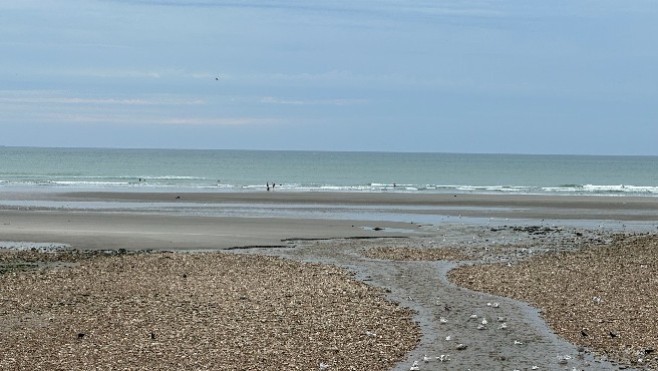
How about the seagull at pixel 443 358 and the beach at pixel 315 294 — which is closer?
the seagull at pixel 443 358

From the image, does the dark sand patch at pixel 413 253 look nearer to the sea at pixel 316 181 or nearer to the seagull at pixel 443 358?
the seagull at pixel 443 358

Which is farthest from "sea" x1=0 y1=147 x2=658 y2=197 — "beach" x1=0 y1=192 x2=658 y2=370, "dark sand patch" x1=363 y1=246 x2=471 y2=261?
"dark sand patch" x1=363 y1=246 x2=471 y2=261

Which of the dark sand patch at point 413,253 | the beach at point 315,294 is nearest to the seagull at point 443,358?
the beach at point 315,294

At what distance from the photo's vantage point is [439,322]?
18.2 meters

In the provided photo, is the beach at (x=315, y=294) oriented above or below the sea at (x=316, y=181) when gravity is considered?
below

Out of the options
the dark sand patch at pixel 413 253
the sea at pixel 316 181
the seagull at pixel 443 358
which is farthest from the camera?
the sea at pixel 316 181

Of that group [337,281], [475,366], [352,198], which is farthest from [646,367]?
[352,198]

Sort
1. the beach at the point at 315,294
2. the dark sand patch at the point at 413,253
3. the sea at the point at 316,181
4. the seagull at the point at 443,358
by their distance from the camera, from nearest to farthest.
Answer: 1. the seagull at the point at 443,358
2. the beach at the point at 315,294
3. the dark sand patch at the point at 413,253
4. the sea at the point at 316,181

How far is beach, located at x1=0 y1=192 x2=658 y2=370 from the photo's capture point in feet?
49.5

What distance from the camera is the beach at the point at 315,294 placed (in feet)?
49.5

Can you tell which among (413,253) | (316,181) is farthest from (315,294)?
(316,181)

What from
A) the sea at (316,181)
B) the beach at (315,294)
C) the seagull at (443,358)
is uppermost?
the sea at (316,181)

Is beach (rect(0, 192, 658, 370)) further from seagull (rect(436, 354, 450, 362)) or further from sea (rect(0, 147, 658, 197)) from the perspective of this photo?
sea (rect(0, 147, 658, 197))

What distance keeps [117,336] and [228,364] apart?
3.07 metres
